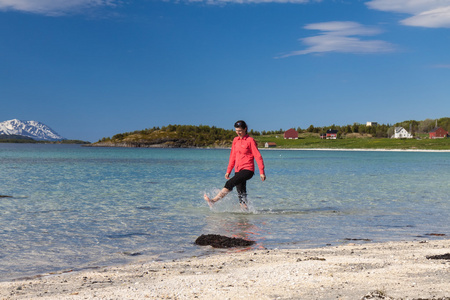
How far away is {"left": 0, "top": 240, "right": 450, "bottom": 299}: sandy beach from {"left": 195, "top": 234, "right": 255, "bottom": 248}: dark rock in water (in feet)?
3.84

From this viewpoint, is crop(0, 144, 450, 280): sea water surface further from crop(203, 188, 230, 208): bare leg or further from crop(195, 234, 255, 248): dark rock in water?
crop(203, 188, 230, 208): bare leg

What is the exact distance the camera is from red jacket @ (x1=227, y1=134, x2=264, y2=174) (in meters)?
14.0

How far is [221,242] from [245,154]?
167 inches

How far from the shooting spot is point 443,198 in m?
21.9

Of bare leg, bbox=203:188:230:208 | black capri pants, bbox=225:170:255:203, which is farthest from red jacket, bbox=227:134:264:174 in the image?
bare leg, bbox=203:188:230:208

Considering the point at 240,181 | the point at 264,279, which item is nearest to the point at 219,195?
the point at 240,181

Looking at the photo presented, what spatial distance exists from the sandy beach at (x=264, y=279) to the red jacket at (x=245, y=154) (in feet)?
16.8

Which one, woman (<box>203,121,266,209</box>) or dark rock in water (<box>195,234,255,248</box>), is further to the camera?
woman (<box>203,121,266,209</box>)

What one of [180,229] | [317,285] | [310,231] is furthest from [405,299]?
[180,229]

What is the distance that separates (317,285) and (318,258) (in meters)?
2.16

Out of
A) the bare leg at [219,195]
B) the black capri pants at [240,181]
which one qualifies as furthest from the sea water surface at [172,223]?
the black capri pants at [240,181]

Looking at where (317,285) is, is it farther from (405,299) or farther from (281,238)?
(281,238)

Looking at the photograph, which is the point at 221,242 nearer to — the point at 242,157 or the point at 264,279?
the point at 264,279

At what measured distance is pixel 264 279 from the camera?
6.77 meters
